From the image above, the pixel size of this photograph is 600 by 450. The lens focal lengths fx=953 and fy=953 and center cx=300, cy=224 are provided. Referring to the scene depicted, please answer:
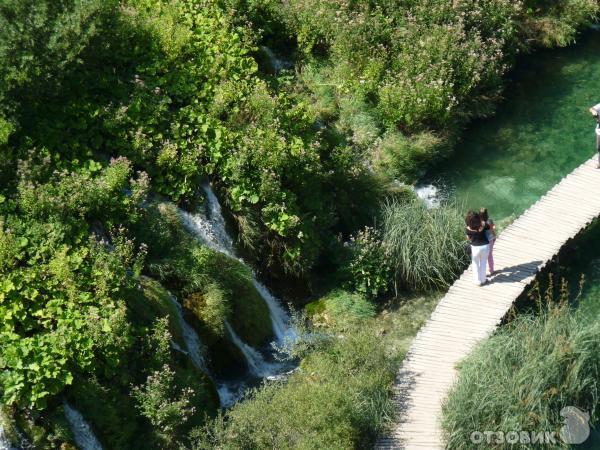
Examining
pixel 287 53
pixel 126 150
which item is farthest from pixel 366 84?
pixel 126 150

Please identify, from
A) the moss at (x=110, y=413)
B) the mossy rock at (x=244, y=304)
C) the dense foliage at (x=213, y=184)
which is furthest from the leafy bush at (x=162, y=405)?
the mossy rock at (x=244, y=304)

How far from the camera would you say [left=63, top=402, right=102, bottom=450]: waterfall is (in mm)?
12852

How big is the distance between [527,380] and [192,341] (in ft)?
17.2

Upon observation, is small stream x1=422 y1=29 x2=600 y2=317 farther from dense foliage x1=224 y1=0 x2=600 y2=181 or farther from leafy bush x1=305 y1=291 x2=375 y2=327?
leafy bush x1=305 y1=291 x2=375 y2=327

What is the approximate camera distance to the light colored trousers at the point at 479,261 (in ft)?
51.8

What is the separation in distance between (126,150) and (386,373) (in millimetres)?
6026

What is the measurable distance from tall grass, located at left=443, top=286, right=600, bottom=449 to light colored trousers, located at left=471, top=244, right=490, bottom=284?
4.98 feet

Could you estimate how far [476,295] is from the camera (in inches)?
642

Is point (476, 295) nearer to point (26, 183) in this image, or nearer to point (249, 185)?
point (249, 185)

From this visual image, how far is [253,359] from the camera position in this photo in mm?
15883

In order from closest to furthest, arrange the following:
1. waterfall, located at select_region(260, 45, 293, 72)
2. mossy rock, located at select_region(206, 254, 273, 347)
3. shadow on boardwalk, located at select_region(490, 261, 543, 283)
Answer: mossy rock, located at select_region(206, 254, 273, 347) → shadow on boardwalk, located at select_region(490, 261, 543, 283) → waterfall, located at select_region(260, 45, 293, 72)

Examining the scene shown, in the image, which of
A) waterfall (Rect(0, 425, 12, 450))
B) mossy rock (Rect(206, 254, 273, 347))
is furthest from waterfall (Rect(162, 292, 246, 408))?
waterfall (Rect(0, 425, 12, 450))

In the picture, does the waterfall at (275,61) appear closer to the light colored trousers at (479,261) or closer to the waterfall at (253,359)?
the light colored trousers at (479,261)

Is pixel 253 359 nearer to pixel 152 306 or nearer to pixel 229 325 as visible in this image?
pixel 229 325
